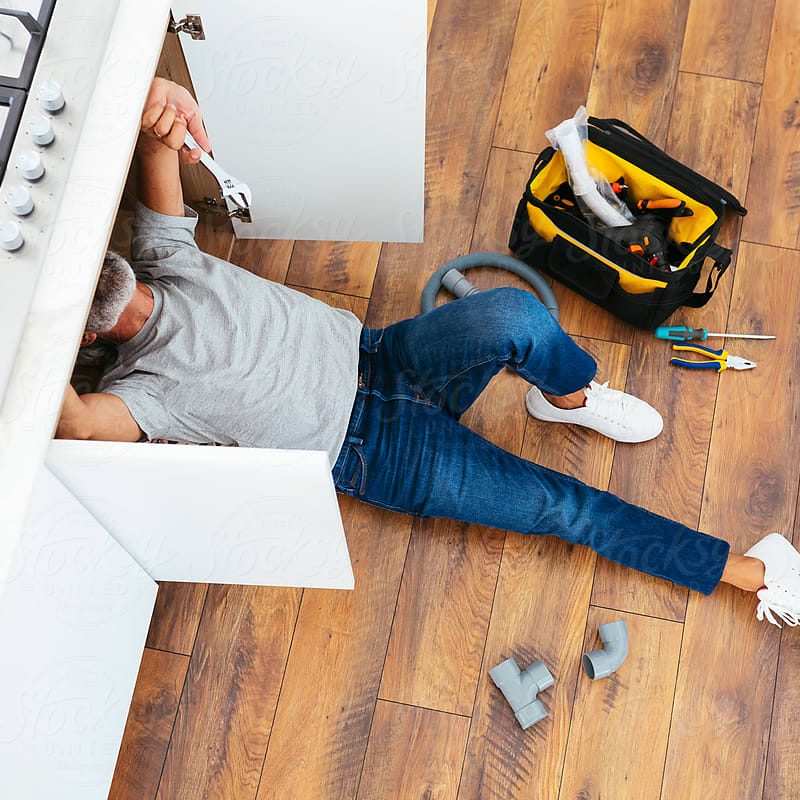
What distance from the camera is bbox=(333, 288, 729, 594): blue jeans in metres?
1.29

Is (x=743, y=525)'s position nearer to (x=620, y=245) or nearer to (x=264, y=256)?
(x=620, y=245)

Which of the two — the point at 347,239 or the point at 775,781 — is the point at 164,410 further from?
the point at 775,781

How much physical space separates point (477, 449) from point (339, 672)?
0.43 m

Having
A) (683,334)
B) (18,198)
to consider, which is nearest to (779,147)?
(683,334)

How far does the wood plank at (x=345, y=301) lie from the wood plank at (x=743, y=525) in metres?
0.65

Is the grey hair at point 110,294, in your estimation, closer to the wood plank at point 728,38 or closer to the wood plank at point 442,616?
the wood plank at point 442,616

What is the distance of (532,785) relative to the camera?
1.37 m

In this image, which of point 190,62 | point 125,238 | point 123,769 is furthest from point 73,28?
point 123,769

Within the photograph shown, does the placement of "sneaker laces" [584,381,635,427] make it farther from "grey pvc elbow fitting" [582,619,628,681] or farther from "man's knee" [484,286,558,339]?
"grey pvc elbow fitting" [582,619,628,681]

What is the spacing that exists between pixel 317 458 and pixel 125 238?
652 millimetres

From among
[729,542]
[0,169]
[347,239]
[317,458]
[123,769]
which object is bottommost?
[123,769]

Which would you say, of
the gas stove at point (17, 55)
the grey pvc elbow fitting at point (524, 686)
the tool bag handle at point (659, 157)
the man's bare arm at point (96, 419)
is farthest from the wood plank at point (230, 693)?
the tool bag handle at point (659, 157)

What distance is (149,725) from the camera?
1.40 m

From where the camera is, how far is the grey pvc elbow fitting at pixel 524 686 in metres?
1.37
